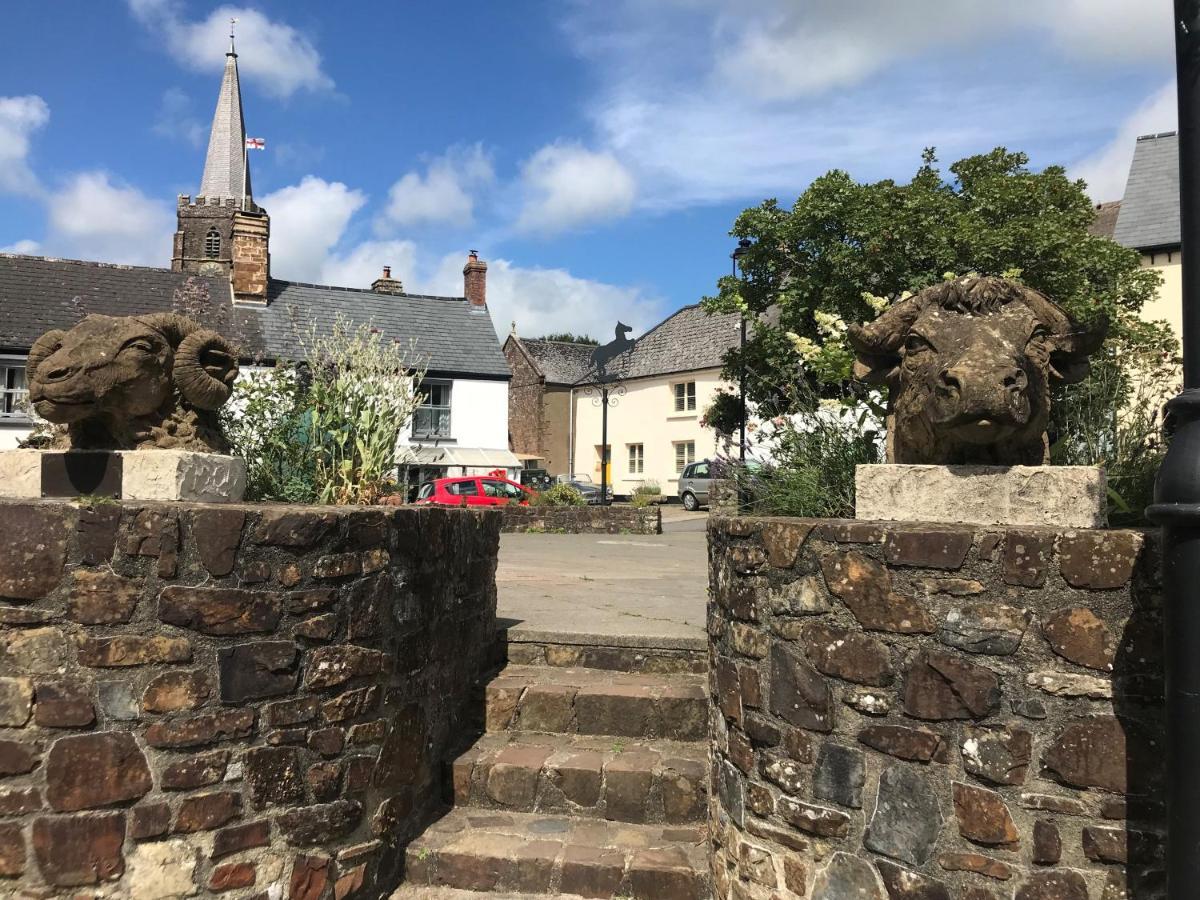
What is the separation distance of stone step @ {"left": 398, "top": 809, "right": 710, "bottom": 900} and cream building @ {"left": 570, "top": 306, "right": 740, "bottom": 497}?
26856 mm

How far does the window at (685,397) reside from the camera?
3189 cm

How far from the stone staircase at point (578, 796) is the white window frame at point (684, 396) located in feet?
90.8

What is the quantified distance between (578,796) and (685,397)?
28.9 metres

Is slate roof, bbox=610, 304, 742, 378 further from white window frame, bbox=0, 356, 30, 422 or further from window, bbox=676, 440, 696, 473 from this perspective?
white window frame, bbox=0, 356, 30, 422

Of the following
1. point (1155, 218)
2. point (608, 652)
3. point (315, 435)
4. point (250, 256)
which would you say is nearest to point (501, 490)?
point (250, 256)

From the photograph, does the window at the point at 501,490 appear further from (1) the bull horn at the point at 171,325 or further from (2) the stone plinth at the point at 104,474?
(2) the stone plinth at the point at 104,474

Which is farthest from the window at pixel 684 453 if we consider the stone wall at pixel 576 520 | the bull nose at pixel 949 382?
the bull nose at pixel 949 382

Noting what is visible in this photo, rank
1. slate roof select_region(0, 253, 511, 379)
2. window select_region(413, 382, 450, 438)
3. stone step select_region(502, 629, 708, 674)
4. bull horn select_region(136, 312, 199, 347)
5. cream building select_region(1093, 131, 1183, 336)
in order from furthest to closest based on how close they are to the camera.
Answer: window select_region(413, 382, 450, 438) → cream building select_region(1093, 131, 1183, 336) → slate roof select_region(0, 253, 511, 379) → stone step select_region(502, 629, 708, 674) → bull horn select_region(136, 312, 199, 347)

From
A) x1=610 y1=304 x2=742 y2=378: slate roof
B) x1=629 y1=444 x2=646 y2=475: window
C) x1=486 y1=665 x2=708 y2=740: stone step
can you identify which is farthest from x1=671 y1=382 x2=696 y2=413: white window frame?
x1=486 y1=665 x2=708 y2=740: stone step

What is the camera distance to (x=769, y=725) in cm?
296

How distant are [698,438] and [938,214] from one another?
1706 cm

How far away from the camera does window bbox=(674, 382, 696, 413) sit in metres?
31.9

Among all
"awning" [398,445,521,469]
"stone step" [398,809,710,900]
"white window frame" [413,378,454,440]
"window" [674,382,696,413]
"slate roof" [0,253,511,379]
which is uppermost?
"slate roof" [0,253,511,379]

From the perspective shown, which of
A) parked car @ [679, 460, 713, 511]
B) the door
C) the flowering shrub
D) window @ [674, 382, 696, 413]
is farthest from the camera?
window @ [674, 382, 696, 413]
